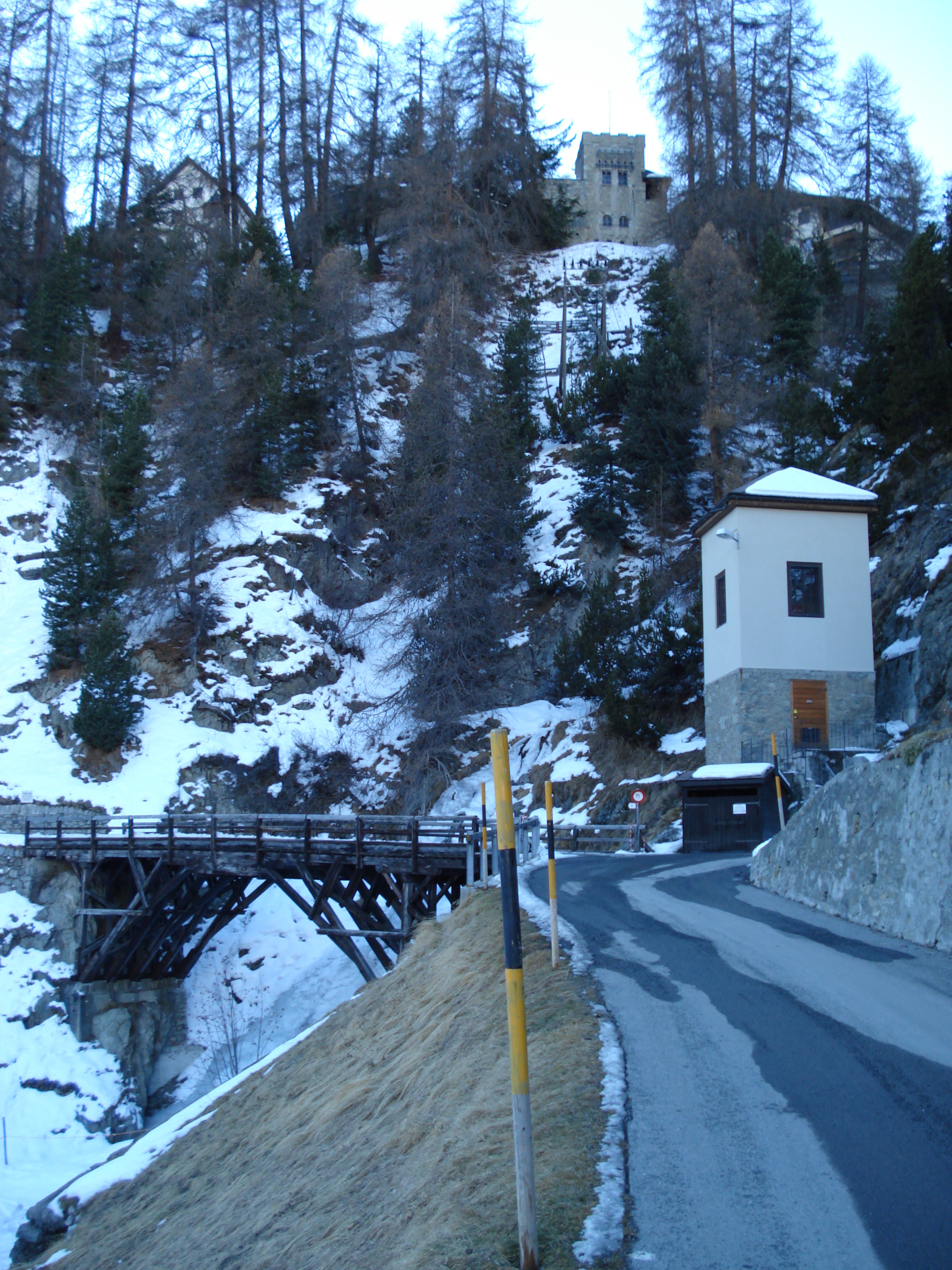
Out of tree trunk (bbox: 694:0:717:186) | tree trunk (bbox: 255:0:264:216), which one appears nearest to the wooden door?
tree trunk (bbox: 694:0:717:186)

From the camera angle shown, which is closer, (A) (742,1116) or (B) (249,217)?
(A) (742,1116)

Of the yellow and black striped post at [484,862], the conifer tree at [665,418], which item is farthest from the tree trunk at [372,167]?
the yellow and black striped post at [484,862]

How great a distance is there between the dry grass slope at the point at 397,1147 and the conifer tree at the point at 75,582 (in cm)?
2376

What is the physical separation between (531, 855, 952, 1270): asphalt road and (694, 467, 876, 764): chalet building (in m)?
15.0

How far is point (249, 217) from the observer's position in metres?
53.6

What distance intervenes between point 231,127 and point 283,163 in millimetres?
3606

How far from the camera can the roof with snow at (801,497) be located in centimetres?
2580

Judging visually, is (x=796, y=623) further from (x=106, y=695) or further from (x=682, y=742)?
(x=106, y=695)

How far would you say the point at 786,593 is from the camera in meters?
25.7

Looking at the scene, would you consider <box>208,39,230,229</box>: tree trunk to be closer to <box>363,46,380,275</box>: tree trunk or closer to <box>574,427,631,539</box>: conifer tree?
<box>363,46,380,275</box>: tree trunk

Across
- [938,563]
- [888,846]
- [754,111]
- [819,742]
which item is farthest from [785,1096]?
[754,111]

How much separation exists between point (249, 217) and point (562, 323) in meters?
18.6

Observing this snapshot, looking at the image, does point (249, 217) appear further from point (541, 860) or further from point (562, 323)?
point (541, 860)

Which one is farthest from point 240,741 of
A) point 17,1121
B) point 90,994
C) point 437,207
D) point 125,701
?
point 437,207
